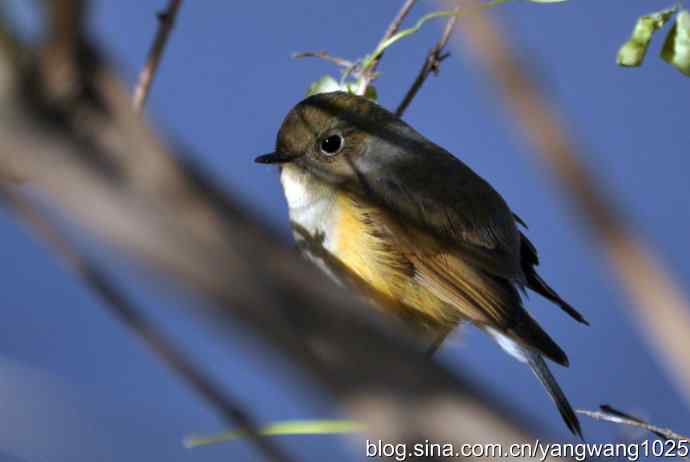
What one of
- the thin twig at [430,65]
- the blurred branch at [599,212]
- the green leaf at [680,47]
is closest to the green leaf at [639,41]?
the green leaf at [680,47]

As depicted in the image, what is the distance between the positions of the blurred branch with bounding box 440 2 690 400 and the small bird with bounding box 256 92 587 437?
4.71 feet

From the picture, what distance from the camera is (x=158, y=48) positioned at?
0.64 meters

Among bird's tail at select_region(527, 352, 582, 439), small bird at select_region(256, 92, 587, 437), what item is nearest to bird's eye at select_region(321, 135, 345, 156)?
small bird at select_region(256, 92, 587, 437)

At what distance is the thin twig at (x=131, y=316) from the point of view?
0.44 metres

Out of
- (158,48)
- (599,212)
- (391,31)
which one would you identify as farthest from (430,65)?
(599,212)

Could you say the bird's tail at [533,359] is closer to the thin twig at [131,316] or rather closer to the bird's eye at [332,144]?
the bird's eye at [332,144]

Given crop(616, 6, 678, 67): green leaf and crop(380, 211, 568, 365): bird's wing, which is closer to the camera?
crop(616, 6, 678, 67): green leaf

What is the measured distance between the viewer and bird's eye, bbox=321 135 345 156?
2135 mm

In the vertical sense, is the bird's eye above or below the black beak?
above

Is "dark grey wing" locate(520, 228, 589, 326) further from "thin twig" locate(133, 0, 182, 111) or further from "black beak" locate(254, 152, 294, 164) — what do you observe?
"thin twig" locate(133, 0, 182, 111)

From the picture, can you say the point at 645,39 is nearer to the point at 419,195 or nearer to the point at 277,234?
the point at 419,195

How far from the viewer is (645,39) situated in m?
1.24

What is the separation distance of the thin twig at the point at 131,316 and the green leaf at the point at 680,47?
3.09 feet

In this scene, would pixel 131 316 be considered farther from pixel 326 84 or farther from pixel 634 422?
pixel 326 84
